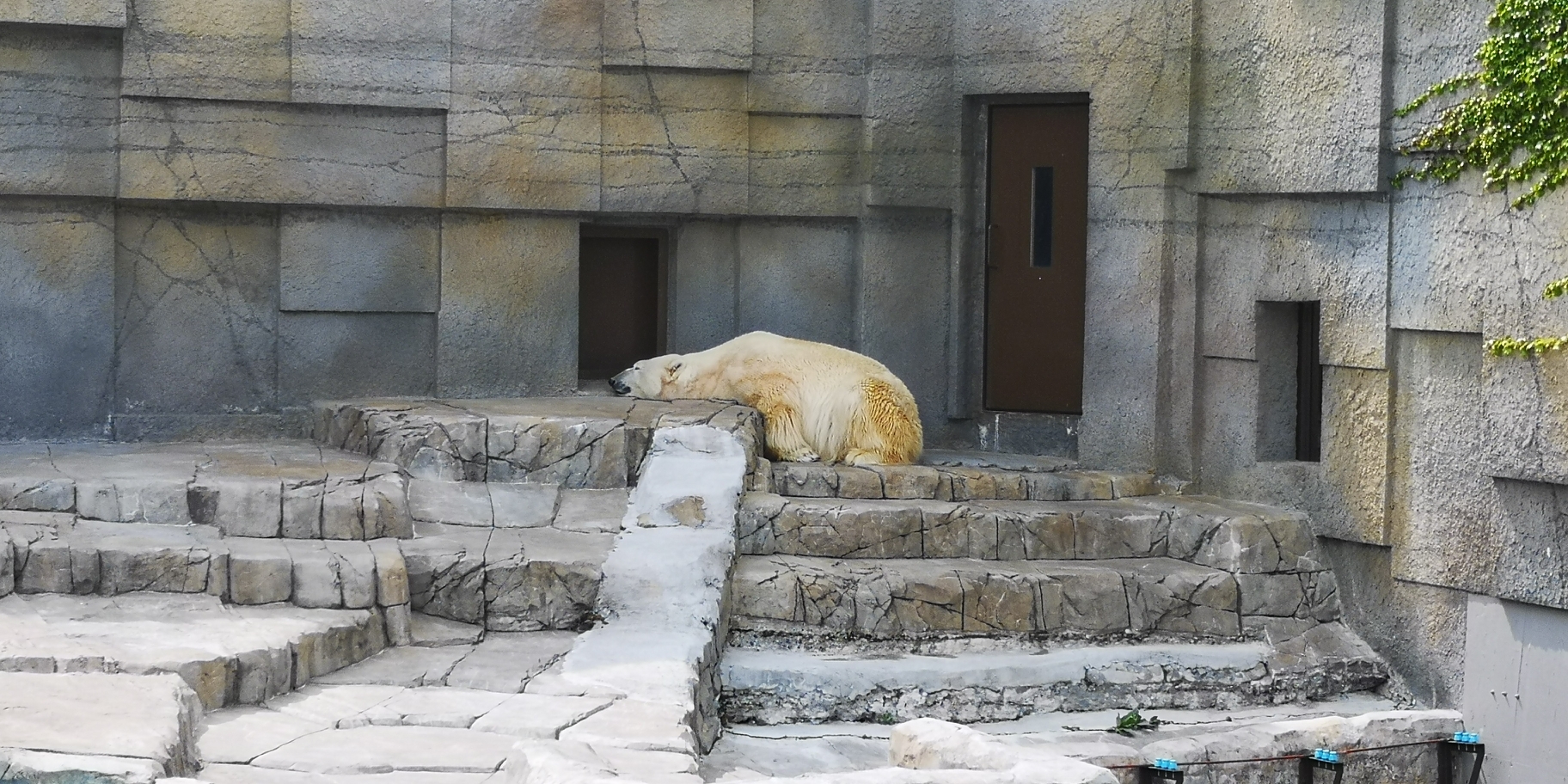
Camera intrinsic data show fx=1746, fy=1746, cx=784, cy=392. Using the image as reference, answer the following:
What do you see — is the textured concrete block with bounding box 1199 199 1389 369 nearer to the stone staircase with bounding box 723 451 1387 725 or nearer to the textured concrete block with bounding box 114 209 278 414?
the stone staircase with bounding box 723 451 1387 725

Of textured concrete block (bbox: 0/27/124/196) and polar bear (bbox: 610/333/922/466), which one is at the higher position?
textured concrete block (bbox: 0/27/124/196)

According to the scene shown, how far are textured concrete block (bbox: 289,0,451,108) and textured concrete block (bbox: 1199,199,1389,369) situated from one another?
4.18 metres

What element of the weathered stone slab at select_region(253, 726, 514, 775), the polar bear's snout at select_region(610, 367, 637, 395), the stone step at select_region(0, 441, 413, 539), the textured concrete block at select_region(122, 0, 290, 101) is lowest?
the weathered stone slab at select_region(253, 726, 514, 775)

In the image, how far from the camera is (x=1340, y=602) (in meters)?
8.33

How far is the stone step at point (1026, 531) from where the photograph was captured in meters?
7.84

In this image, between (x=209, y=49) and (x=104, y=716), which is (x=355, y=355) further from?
(x=104, y=716)

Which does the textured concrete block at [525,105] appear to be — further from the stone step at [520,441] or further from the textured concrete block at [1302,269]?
the textured concrete block at [1302,269]

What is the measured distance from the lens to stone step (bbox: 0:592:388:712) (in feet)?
17.4

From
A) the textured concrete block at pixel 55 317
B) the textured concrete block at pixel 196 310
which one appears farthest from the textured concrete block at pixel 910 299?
the textured concrete block at pixel 55 317

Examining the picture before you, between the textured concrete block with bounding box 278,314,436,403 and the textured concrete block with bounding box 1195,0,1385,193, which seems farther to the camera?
the textured concrete block with bounding box 278,314,436,403

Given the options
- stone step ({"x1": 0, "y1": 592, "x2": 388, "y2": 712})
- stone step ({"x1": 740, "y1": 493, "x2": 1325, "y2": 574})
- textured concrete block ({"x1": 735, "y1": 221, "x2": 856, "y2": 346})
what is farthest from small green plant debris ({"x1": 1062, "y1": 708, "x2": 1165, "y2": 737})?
textured concrete block ({"x1": 735, "y1": 221, "x2": 856, "y2": 346})

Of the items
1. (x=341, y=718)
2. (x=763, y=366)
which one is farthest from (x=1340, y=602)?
(x=341, y=718)

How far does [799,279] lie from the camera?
10.2 meters

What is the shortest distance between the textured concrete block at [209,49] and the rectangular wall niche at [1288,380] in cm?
525
